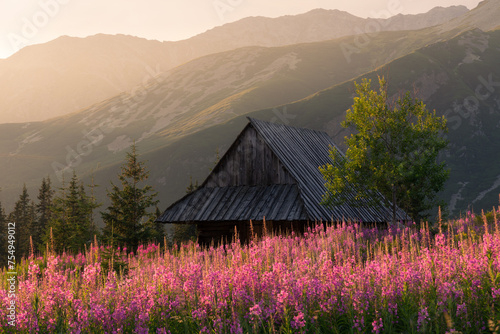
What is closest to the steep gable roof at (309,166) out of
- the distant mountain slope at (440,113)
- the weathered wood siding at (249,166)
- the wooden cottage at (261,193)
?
the wooden cottage at (261,193)

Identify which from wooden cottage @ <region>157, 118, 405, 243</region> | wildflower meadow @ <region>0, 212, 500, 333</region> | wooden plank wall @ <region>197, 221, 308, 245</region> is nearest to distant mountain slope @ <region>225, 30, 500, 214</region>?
wooden cottage @ <region>157, 118, 405, 243</region>

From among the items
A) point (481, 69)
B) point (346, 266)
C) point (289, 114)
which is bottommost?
point (346, 266)

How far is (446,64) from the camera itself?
18012cm

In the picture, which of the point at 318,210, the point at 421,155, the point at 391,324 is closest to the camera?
the point at 391,324

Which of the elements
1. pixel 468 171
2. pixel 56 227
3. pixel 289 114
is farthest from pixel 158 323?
pixel 289 114

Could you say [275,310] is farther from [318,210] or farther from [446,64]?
[446,64]

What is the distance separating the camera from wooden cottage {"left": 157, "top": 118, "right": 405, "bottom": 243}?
21.2 m

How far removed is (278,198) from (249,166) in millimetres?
3330

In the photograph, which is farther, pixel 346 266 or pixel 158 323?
pixel 346 266

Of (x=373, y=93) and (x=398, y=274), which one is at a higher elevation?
(x=373, y=93)

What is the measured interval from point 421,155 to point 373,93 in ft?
10.3

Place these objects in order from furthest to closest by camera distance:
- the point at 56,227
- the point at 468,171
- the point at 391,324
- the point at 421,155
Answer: the point at 468,171
the point at 56,227
the point at 421,155
the point at 391,324

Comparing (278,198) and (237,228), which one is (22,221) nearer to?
(237,228)

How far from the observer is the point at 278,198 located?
21.8 meters
